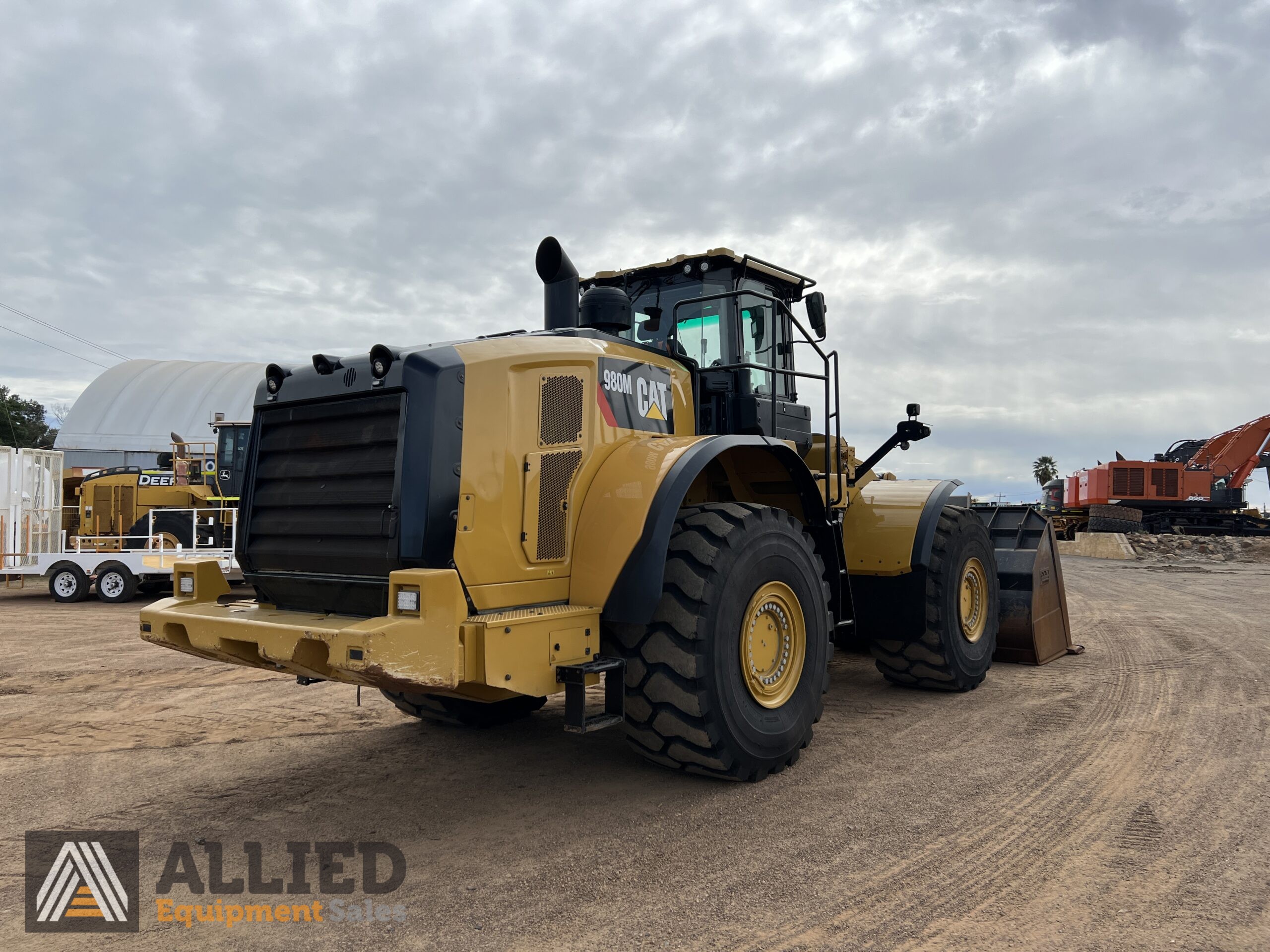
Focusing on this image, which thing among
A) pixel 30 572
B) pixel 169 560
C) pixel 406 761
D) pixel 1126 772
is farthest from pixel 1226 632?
pixel 30 572

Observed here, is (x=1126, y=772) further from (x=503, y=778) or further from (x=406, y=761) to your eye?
(x=406, y=761)

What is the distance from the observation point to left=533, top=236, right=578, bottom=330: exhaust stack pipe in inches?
207

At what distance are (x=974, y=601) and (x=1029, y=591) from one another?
3.05ft

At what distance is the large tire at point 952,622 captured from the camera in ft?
20.7

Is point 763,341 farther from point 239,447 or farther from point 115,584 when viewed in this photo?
point 115,584

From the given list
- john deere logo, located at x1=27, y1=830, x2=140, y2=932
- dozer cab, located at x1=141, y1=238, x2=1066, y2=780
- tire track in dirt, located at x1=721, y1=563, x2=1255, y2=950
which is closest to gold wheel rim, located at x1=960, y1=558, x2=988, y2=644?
tire track in dirt, located at x1=721, y1=563, x2=1255, y2=950

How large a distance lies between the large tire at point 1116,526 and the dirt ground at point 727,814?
71.9 ft

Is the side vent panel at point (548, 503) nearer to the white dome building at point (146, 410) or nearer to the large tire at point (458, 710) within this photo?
the large tire at point (458, 710)

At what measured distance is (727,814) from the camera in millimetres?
4004

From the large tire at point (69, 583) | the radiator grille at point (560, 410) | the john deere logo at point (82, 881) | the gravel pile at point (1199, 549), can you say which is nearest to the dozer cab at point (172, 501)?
the large tire at point (69, 583)

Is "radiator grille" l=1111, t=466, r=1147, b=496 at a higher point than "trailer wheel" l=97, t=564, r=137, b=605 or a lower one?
higher

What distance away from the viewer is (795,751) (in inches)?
182

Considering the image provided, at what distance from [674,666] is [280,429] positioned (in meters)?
2.31

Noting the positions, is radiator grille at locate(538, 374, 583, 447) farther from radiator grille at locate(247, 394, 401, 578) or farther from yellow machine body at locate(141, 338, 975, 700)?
radiator grille at locate(247, 394, 401, 578)
